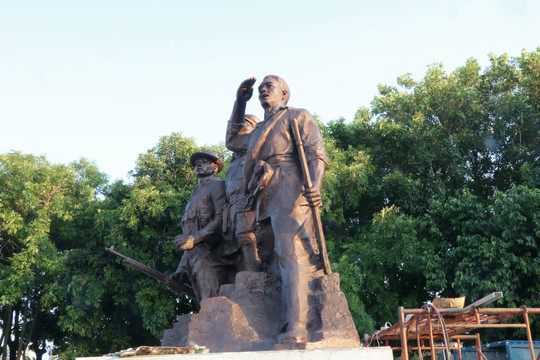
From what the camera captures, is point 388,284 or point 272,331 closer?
point 272,331

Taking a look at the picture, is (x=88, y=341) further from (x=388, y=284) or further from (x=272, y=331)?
(x=272, y=331)

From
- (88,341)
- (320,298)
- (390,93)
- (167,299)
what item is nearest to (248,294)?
(320,298)

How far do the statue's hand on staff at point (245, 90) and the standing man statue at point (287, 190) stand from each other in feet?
0.06

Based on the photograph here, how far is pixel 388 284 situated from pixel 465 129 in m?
5.50

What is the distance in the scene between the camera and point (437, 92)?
1686 centimetres

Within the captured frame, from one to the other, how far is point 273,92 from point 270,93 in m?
0.04

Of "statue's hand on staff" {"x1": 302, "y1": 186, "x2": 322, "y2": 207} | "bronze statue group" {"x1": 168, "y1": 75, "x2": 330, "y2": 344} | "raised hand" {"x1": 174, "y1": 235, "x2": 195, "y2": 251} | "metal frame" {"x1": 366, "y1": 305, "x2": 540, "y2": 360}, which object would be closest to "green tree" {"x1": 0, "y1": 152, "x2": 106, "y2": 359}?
"bronze statue group" {"x1": 168, "y1": 75, "x2": 330, "y2": 344}

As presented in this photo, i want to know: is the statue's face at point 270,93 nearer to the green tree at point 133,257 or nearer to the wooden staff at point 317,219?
the wooden staff at point 317,219

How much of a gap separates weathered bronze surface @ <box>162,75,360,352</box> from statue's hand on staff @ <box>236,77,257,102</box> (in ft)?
0.03

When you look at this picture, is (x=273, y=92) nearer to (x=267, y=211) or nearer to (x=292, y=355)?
(x=267, y=211)

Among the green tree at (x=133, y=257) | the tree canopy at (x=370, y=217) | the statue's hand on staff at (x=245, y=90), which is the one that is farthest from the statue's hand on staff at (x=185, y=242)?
the green tree at (x=133, y=257)

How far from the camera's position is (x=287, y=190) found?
4.97 meters

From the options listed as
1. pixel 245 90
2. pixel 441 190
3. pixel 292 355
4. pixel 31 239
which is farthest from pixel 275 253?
pixel 31 239

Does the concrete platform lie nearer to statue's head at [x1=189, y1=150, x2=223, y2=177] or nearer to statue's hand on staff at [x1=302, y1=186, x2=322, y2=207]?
statue's hand on staff at [x1=302, y1=186, x2=322, y2=207]
